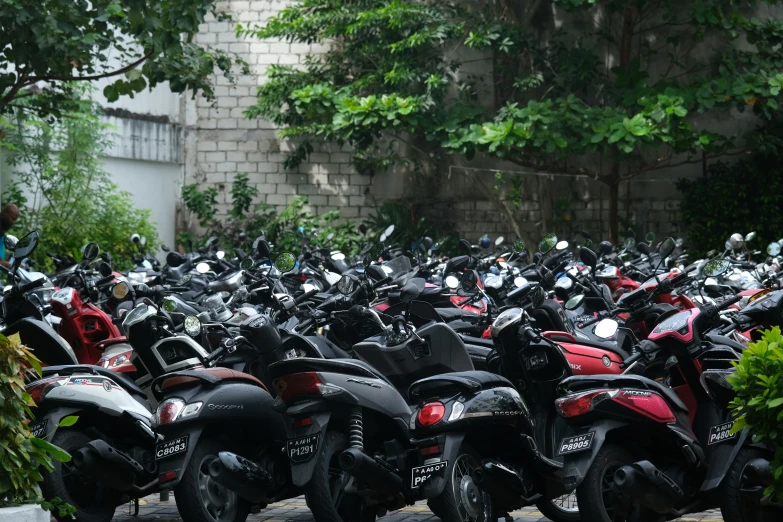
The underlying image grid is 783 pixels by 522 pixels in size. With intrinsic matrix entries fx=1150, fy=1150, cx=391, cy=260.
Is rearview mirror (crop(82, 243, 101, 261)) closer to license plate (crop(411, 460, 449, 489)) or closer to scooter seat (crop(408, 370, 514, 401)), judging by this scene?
scooter seat (crop(408, 370, 514, 401))

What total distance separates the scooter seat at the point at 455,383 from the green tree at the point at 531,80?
439 inches

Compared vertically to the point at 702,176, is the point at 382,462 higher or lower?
lower

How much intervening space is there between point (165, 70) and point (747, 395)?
771 centimetres

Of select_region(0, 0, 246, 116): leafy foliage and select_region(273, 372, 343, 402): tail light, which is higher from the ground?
select_region(0, 0, 246, 116): leafy foliage

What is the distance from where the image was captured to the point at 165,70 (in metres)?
11.7

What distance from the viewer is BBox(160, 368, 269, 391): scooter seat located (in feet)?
20.8

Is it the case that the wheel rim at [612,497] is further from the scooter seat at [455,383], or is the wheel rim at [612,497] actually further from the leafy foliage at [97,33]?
the leafy foliage at [97,33]

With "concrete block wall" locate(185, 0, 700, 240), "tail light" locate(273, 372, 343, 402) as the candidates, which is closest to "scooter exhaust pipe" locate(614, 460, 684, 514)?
"tail light" locate(273, 372, 343, 402)

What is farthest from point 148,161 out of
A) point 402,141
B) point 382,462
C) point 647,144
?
point 382,462

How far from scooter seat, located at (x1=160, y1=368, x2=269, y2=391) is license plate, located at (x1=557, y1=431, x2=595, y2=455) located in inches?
71.9

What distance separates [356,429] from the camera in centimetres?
605

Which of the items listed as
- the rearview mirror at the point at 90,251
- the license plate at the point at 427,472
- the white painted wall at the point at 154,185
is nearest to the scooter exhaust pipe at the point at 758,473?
the license plate at the point at 427,472

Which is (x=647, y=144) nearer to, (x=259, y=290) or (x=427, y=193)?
(x=427, y=193)

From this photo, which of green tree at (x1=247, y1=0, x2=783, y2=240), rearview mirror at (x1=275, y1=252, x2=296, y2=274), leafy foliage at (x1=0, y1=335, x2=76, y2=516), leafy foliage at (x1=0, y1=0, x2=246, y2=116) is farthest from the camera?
green tree at (x1=247, y1=0, x2=783, y2=240)
